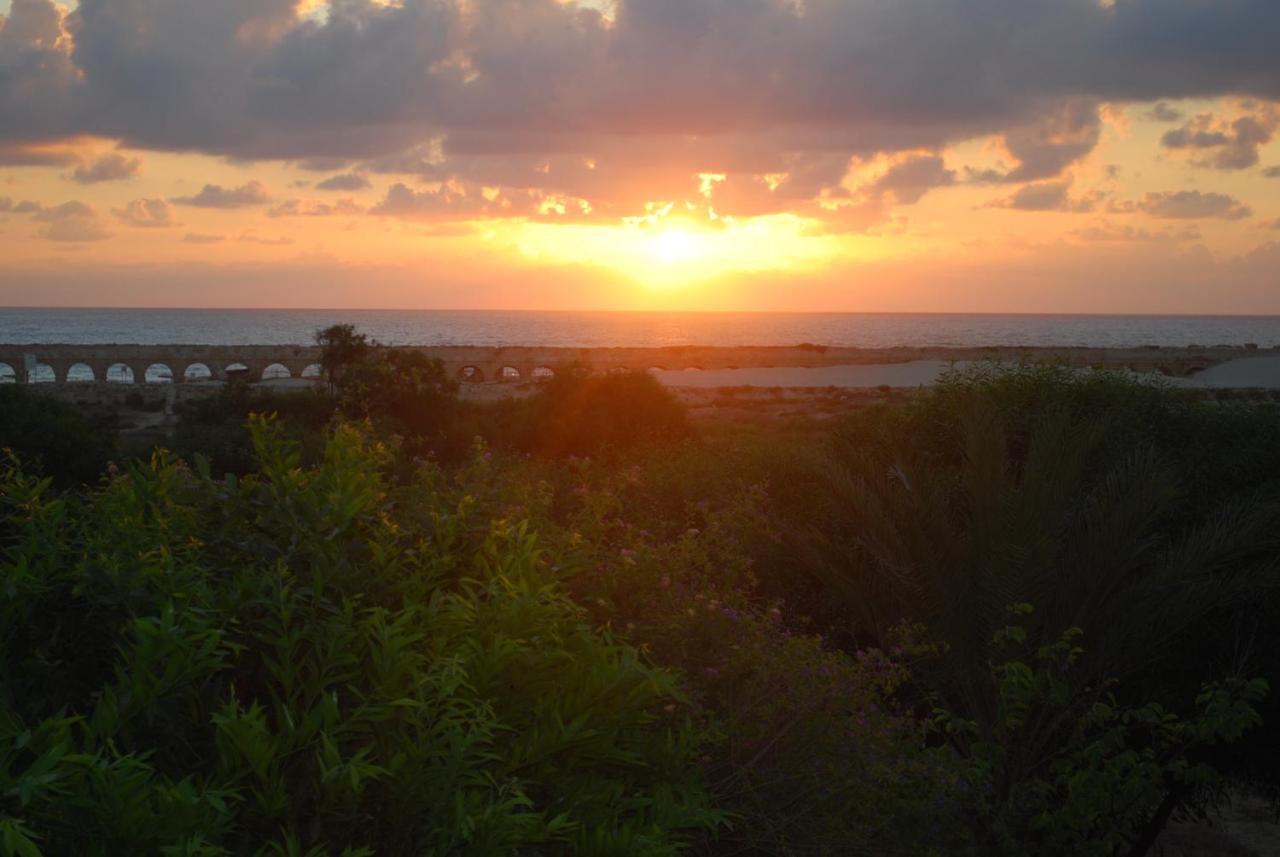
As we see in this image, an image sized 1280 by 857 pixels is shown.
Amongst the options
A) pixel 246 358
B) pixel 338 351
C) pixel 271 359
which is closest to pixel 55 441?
pixel 338 351

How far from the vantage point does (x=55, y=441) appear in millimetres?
19688

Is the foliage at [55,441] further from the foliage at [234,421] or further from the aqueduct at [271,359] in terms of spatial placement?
the aqueduct at [271,359]

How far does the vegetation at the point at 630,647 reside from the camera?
11.9 ft

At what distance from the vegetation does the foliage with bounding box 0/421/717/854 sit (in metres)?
0.02

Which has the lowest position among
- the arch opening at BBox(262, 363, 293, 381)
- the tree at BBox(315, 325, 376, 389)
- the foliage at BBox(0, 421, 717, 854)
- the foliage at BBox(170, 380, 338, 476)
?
the arch opening at BBox(262, 363, 293, 381)

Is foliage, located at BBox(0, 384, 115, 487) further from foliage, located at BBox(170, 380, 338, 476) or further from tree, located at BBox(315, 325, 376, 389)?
tree, located at BBox(315, 325, 376, 389)

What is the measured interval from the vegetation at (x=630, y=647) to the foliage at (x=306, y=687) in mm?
17

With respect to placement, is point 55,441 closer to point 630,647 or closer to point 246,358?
point 630,647

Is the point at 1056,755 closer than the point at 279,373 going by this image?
Yes

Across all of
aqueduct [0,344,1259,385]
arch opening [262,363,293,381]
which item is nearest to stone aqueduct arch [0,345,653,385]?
aqueduct [0,344,1259,385]

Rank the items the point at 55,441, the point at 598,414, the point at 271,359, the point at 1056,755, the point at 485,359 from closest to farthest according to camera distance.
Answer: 1. the point at 1056,755
2. the point at 55,441
3. the point at 598,414
4. the point at 271,359
5. the point at 485,359

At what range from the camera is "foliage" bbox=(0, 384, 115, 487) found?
1923 centimetres

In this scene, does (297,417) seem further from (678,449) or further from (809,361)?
(809,361)

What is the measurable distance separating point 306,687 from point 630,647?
1.46 meters
